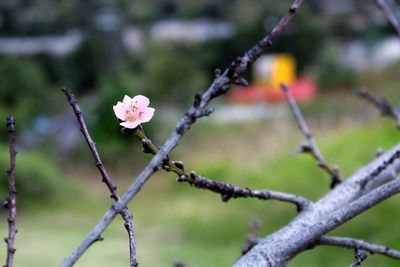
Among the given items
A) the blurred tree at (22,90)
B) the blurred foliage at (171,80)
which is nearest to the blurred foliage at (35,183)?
the blurred tree at (22,90)

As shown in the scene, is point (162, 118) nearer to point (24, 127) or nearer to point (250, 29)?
point (24, 127)

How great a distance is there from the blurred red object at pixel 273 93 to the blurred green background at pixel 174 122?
0.16 meters

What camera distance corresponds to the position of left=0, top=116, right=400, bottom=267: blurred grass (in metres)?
4.40

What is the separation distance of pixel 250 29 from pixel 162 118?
9.72 feet

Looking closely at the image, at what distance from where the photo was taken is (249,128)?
7.15 metres

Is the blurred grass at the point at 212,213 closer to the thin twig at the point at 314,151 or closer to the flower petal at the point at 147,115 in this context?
the thin twig at the point at 314,151

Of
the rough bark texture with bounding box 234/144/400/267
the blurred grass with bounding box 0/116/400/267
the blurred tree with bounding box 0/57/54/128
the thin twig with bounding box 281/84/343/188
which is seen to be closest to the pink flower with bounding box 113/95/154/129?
the rough bark texture with bounding box 234/144/400/267

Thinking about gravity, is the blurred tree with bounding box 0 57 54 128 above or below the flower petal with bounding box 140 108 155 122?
above

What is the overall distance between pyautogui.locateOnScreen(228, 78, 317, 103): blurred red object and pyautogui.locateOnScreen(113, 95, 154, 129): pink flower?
299 inches

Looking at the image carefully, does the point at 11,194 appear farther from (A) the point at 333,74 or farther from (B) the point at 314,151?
(A) the point at 333,74

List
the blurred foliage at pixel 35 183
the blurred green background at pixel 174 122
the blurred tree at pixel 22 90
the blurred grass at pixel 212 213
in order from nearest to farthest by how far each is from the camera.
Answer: the blurred grass at pixel 212 213 < the blurred green background at pixel 174 122 < the blurred foliage at pixel 35 183 < the blurred tree at pixel 22 90

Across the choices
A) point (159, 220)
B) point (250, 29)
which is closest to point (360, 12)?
point (250, 29)

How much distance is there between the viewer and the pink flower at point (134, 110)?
0.42m

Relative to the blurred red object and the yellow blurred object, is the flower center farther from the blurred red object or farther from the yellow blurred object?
the yellow blurred object
